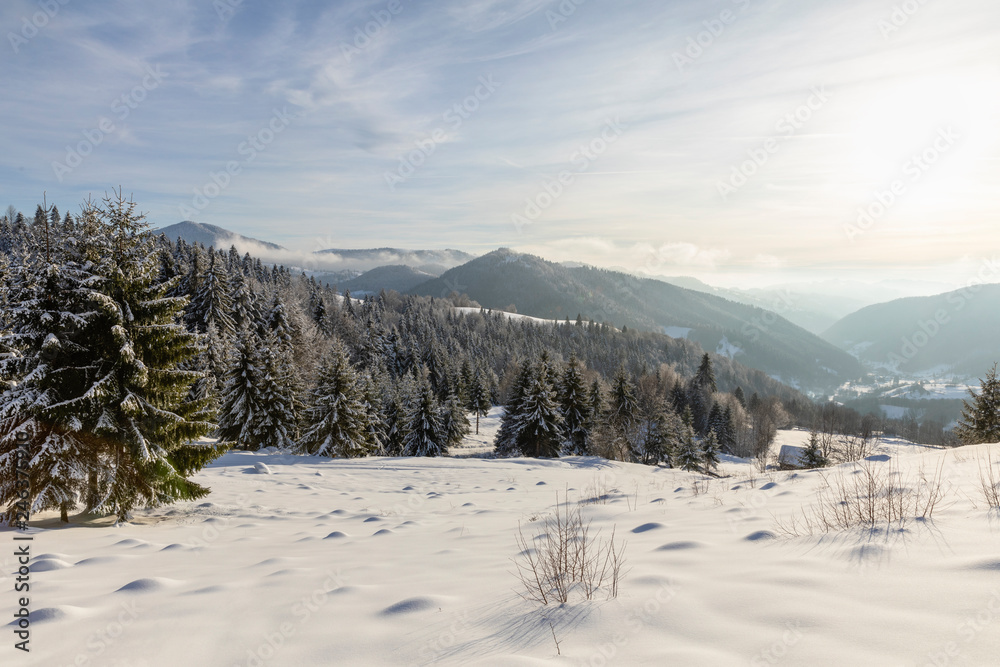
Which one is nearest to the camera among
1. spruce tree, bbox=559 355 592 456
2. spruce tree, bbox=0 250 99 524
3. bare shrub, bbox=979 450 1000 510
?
bare shrub, bbox=979 450 1000 510

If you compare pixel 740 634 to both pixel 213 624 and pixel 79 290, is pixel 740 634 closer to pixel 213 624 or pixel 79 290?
pixel 213 624

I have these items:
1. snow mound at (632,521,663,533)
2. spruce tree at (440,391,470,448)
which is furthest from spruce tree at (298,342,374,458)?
snow mound at (632,521,663,533)

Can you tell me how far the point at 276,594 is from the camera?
3.98m

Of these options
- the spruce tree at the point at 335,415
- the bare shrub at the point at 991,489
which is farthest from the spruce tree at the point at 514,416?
the bare shrub at the point at 991,489

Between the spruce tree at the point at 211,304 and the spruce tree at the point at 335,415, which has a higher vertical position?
the spruce tree at the point at 211,304

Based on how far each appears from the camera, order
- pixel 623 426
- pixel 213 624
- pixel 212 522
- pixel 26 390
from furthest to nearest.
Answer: pixel 623 426 → pixel 212 522 → pixel 26 390 → pixel 213 624

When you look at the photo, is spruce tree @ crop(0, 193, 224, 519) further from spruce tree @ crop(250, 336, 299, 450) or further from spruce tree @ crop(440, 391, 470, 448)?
spruce tree @ crop(440, 391, 470, 448)

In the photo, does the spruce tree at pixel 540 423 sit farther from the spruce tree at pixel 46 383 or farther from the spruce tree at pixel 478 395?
the spruce tree at pixel 478 395

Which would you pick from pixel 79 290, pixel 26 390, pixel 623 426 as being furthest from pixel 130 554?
pixel 623 426

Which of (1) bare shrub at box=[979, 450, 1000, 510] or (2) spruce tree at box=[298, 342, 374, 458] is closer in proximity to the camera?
(1) bare shrub at box=[979, 450, 1000, 510]

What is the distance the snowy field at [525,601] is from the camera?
8.20 ft

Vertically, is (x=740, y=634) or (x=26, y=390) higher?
(x=26, y=390)

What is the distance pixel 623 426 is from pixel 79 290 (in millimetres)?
38771

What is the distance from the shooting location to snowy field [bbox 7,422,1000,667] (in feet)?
8.20
